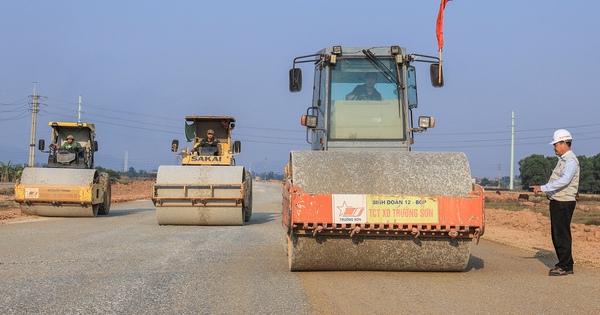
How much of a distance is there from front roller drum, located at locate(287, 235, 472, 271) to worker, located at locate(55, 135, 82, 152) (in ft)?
46.6

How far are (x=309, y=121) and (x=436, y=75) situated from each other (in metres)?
2.07

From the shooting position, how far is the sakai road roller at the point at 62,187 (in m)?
18.4

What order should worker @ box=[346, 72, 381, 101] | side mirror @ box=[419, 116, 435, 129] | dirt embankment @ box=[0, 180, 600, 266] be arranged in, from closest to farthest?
1. side mirror @ box=[419, 116, 435, 129]
2. worker @ box=[346, 72, 381, 101]
3. dirt embankment @ box=[0, 180, 600, 266]

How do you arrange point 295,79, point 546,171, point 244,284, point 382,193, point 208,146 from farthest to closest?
point 546,171 → point 208,146 → point 295,79 → point 382,193 → point 244,284

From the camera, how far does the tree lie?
9494 cm

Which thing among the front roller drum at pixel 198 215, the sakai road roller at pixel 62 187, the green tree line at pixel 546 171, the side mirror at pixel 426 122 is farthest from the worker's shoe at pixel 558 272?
the green tree line at pixel 546 171

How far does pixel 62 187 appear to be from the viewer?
60.3ft

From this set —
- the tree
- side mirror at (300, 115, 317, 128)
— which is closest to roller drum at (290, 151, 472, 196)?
side mirror at (300, 115, 317, 128)

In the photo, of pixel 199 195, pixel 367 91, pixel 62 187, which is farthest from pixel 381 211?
pixel 62 187

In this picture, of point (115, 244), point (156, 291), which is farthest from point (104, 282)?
point (115, 244)

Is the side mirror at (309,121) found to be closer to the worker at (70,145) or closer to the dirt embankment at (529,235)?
the dirt embankment at (529,235)

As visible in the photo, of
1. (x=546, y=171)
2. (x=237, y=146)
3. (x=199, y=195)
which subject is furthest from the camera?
(x=546, y=171)

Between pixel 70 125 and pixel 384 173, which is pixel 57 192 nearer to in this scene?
pixel 70 125

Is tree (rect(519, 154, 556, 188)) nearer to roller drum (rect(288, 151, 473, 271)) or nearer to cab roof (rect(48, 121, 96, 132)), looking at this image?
cab roof (rect(48, 121, 96, 132))
